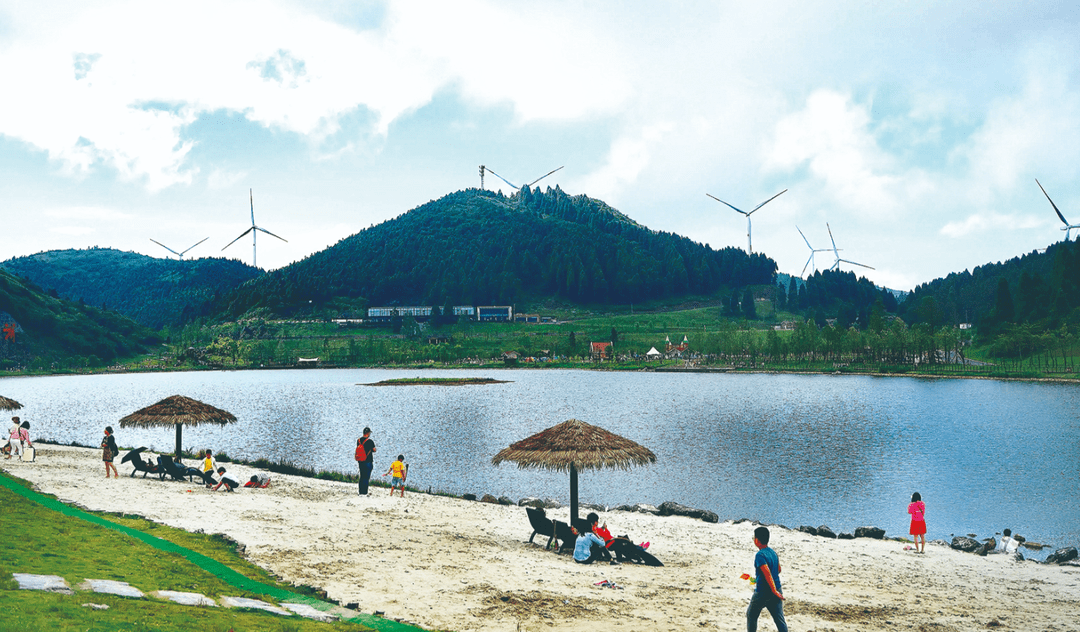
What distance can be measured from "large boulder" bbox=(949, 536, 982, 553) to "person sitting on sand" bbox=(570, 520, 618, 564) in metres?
15.0

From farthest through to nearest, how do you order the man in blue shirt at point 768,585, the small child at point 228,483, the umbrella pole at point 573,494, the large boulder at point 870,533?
the large boulder at point 870,533
the small child at point 228,483
the umbrella pole at point 573,494
the man in blue shirt at point 768,585

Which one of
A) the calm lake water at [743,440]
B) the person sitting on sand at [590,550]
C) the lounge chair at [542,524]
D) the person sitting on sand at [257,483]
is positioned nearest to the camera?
the person sitting on sand at [590,550]

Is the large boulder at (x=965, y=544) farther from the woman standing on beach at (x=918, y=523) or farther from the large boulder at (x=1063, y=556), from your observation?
the large boulder at (x=1063, y=556)

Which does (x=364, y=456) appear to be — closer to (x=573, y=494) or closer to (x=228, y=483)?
(x=228, y=483)

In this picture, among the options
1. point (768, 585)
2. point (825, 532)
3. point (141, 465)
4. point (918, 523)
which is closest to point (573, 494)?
point (825, 532)

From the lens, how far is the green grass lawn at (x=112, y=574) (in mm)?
10789

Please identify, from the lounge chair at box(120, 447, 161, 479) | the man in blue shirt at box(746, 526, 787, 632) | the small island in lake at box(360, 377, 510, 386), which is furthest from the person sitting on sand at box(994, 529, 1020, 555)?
the small island in lake at box(360, 377, 510, 386)

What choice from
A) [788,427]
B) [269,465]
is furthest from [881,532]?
[788,427]

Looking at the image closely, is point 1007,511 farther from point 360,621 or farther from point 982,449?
point 360,621

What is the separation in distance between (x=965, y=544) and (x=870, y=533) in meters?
3.59

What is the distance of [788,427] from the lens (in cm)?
7294

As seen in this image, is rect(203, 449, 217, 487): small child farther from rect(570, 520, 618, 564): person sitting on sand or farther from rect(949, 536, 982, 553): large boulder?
rect(949, 536, 982, 553): large boulder

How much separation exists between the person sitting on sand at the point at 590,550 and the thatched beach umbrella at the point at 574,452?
3.47m

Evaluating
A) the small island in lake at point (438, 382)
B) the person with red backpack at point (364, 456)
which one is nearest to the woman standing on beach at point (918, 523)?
the person with red backpack at point (364, 456)
